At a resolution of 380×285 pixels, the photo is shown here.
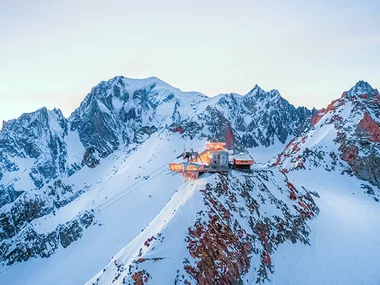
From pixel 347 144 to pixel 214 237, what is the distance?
2876 inches

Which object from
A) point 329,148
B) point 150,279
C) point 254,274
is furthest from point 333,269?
point 329,148

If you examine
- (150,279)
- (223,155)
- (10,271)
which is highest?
(223,155)

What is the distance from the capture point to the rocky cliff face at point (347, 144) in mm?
88000

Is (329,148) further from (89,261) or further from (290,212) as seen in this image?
(89,261)

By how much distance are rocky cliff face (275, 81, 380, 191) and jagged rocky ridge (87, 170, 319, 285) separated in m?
45.5

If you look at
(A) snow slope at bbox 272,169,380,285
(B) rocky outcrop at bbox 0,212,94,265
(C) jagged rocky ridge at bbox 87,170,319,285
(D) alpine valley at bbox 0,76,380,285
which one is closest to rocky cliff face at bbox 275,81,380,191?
(D) alpine valley at bbox 0,76,380,285

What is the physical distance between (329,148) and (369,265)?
5689 centimetres

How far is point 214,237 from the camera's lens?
3434 cm

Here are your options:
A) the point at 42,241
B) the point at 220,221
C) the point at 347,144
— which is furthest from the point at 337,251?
the point at 42,241

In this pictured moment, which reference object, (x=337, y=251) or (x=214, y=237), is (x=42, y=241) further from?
(x=337, y=251)

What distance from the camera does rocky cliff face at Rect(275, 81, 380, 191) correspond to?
3465 inches

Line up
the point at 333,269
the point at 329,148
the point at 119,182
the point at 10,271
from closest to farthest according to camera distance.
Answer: the point at 333,269
the point at 10,271
the point at 329,148
the point at 119,182

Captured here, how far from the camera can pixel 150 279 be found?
28.7 metres

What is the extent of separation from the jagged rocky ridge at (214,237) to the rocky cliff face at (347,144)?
45.5m
